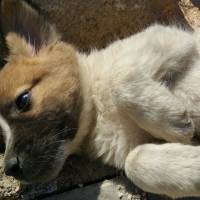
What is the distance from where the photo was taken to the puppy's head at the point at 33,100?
3715 millimetres

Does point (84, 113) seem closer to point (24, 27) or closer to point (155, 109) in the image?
point (155, 109)

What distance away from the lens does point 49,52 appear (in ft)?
13.9

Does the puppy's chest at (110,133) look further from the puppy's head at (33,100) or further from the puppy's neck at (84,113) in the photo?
the puppy's head at (33,100)

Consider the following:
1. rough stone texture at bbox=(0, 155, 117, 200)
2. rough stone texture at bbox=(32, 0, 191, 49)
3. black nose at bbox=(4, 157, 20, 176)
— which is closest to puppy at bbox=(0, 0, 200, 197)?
black nose at bbox=(4, 157, 20, 176)

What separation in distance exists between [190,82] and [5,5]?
4.74ft

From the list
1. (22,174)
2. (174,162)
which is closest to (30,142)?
(22,174)

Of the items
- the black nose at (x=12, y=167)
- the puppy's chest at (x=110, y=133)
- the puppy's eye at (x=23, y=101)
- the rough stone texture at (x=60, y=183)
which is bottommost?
the rough stone texture at (x=60, y=183)

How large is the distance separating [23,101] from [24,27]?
70cm

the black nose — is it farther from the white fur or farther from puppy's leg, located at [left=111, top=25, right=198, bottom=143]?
puppy's leg, located at [left=111, top=25, right=198, bottom=143]

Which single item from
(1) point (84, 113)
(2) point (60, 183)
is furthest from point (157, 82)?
(2) point (60, 183)

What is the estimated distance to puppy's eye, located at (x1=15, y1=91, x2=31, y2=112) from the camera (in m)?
3.82

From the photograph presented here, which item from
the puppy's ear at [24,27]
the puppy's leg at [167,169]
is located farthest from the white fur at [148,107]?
the puppy's ear at [24,27]

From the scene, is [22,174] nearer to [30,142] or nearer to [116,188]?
[30,142]

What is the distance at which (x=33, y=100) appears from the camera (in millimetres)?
3836
